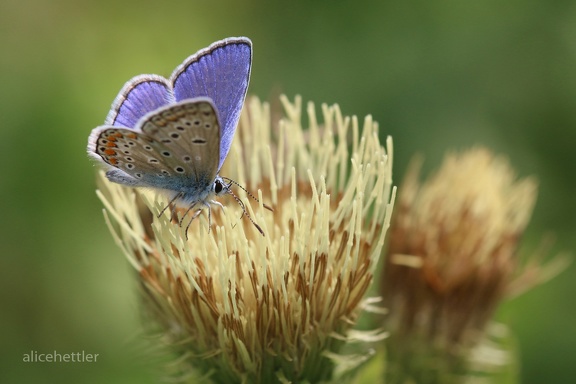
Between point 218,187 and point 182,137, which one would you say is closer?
point 182,137

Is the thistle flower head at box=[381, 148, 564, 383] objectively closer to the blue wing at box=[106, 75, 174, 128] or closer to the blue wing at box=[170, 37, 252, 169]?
the blue wing at box=[170, 37, 252, 169]

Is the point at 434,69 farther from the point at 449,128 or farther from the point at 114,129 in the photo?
the point at 114,129

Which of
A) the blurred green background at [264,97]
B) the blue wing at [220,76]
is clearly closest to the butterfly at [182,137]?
the blue wing at [220,76]

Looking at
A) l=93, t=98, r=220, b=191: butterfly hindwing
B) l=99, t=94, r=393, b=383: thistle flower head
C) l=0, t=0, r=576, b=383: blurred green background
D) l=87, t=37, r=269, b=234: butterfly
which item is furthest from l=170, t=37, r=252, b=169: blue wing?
l=0, t=0, r=576, b=383: blurred green background

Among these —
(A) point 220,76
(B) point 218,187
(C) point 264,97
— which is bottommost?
(B) point 218,187

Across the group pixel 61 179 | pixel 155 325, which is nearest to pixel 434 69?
pixel 61 179

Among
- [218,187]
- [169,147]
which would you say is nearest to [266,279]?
[218,187]

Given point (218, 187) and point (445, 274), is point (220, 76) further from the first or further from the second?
point (445, 274)
